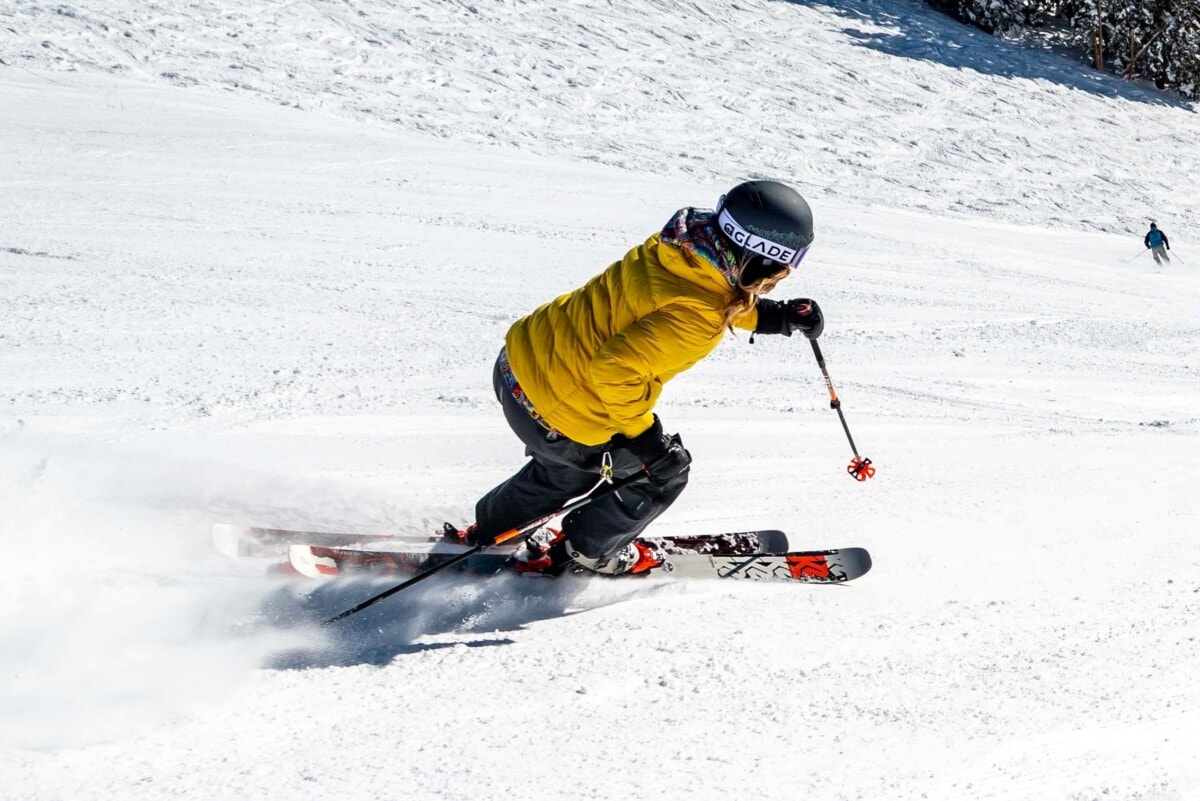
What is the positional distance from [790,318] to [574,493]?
45.1 inches

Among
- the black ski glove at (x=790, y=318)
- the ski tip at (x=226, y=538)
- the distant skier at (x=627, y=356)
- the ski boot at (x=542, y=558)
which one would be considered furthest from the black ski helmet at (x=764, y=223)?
the ski tip at (x=226, y=538)

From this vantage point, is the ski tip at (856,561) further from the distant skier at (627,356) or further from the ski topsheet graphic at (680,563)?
the distant skier at (627,356)

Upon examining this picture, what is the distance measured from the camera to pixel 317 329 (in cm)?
669

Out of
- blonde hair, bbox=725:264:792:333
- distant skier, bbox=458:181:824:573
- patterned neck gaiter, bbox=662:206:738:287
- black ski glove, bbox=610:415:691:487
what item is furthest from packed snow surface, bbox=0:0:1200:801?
patterned neck gaiter, bbox=662:206:738:287

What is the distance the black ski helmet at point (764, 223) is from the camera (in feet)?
10.5

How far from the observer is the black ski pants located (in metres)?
3.64

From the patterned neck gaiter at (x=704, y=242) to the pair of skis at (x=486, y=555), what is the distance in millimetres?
1447

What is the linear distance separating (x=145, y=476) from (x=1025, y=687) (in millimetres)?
3493

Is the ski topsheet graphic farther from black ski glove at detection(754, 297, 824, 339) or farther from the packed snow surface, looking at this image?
black ski glove at detection(754, 297, 824, 339)

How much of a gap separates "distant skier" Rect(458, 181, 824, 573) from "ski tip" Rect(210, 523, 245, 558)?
3.07ft

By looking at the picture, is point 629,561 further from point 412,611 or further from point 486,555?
point 412,611

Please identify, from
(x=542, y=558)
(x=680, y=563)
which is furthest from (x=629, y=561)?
(x=542, y=558)

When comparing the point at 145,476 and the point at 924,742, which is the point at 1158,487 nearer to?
the point at 924,742

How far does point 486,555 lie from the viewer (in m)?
4.12
